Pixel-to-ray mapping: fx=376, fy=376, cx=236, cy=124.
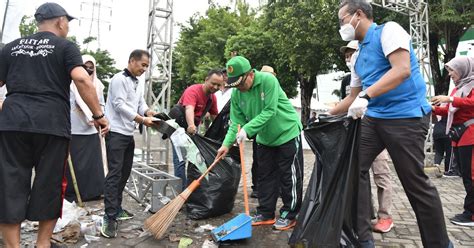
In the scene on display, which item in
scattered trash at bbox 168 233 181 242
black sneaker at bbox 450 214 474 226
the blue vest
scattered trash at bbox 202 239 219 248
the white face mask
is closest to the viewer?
the blue vest

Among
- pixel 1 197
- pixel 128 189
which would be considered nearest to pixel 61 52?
pixel 1 197

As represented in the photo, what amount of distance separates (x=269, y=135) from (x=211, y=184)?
764 mm

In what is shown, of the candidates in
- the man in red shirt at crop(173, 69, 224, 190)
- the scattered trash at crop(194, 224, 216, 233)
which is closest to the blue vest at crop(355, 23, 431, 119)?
the scattered trash at crop(194, 224, 216, 233)

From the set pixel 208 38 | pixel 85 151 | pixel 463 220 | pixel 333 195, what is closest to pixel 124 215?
pixel 85 151

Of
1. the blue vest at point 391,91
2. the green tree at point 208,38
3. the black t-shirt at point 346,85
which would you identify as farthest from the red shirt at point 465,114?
the green tree at point 208,38

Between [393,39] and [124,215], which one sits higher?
[393,39]

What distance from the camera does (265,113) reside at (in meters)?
3.31

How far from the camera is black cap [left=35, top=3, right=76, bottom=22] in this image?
2520 mm

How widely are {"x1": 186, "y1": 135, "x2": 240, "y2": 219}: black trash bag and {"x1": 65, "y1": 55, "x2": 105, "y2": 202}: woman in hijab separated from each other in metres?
1.42

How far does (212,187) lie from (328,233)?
148 centimetres

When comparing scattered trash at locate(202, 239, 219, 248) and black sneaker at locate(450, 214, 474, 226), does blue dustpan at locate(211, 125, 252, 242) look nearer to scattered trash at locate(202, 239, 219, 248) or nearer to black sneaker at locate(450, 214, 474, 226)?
scattered trash at locate(202, 239, 219, 248)

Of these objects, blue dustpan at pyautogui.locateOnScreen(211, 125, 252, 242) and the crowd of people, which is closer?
the crowd of people

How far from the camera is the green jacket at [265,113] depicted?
3.34m

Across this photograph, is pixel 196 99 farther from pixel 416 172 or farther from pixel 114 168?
pixel 416 172
